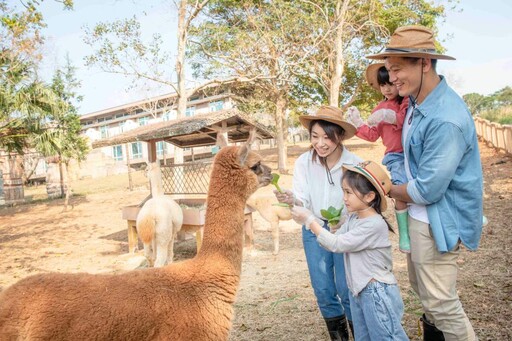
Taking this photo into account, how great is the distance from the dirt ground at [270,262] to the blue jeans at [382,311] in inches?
53.2

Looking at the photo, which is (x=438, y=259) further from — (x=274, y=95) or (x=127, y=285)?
(x=274, y=95)

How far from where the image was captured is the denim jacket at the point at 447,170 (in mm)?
2361

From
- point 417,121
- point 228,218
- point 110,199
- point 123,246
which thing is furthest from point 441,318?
point 110,199

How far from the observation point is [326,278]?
3.39 meters

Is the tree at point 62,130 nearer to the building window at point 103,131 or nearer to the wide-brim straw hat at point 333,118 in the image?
the wide-brim straw hat at point 333,118

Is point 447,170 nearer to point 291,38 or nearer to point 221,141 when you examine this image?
point 221,141

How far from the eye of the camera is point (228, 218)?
277 cm

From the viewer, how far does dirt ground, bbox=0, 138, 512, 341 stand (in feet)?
14.2

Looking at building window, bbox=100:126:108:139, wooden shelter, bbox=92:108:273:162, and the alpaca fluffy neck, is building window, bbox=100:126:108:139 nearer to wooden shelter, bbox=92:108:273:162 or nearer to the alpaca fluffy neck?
wooden shelter, bbox=92:108:273:162

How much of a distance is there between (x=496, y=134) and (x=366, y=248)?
56.5ft

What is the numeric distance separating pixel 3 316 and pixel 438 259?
2.50 metres

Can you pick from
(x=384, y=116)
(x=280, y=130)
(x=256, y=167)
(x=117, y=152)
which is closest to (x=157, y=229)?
(x=256, y=167)

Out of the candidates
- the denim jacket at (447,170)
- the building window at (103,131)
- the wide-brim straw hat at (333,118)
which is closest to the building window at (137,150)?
the building window at (103,131)

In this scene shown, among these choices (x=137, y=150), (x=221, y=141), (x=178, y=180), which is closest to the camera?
(x=221, y=141)
